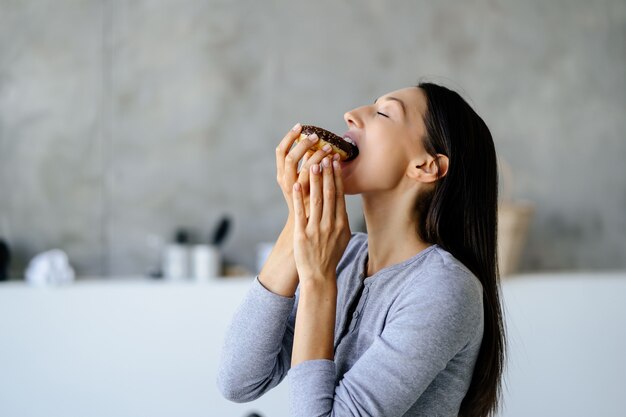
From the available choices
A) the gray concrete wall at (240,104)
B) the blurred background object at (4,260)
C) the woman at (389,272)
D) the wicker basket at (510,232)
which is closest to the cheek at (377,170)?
the woman at (389,272)

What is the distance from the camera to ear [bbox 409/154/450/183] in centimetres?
105

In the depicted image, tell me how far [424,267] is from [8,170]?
188 cm

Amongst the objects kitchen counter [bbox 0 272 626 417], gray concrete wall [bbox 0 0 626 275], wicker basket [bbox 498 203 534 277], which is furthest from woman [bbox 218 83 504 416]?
gray concrete wall [bbox 0 0 626 275]

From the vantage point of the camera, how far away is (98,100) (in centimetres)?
243

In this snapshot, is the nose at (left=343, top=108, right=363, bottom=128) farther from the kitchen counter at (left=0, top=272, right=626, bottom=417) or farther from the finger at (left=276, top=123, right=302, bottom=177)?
the kitchen counter at (left=0, top=272, right=626, bottom=417)

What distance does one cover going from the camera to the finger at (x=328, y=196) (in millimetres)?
995

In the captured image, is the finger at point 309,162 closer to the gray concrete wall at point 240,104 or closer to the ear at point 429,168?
the ear at point 429,168

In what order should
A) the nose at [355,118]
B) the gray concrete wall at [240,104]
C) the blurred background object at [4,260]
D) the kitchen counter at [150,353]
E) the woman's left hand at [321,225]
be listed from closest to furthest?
the woman's left hand at [321,225]
the nose at [355,118]
the kitchen counter at [150,353]
the blurred background object at [4,260]
the gray concrete wall at [240,104]

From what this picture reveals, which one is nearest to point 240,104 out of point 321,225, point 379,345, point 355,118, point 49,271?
point 49,271

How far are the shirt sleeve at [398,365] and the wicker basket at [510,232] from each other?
56.7 inches

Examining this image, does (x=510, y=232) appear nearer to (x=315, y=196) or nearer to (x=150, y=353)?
(x=150, y=353)

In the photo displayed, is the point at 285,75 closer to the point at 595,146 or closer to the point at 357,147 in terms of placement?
the point at 595,146

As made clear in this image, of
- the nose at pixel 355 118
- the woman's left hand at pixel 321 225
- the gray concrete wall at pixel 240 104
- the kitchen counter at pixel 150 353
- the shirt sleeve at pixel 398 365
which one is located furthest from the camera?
the gray concrete wall at pixel 240 104

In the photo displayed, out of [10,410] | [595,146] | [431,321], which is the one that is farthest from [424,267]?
[595,146]
